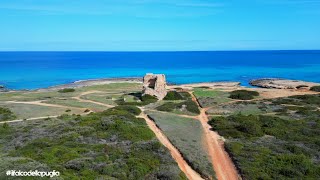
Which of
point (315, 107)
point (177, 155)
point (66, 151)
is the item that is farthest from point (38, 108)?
point (315, 107)

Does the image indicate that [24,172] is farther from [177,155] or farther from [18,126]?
[18,126]

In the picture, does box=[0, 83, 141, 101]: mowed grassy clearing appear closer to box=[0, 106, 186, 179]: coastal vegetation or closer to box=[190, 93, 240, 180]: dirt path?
box=[0, 106, 186, 179]: coastal vegetation

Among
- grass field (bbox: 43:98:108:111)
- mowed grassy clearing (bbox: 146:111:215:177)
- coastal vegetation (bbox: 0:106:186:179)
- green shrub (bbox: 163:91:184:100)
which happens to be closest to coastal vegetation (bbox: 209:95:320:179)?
mowed grassy clearing (bbox: 146:111:215:177)

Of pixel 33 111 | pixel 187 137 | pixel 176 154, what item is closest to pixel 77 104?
pixel 33 111

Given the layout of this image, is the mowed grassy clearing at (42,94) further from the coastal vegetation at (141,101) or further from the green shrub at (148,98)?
the green shrub at (148,98)

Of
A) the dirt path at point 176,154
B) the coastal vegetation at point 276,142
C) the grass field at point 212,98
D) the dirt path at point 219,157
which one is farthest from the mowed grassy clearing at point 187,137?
the grass field at point 212,98

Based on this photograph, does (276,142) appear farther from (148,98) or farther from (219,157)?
(148,98)
